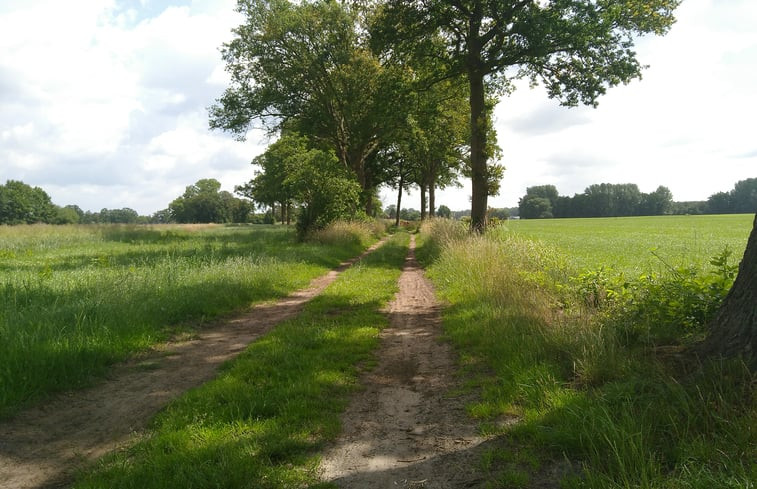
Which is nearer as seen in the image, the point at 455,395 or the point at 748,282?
the point at 748,282

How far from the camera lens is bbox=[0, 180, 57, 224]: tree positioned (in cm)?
9525

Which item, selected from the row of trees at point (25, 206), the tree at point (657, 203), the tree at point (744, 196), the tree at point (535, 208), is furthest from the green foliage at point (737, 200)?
the row of trees at point (25, 206)

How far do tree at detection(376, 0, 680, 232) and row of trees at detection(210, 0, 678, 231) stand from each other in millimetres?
42

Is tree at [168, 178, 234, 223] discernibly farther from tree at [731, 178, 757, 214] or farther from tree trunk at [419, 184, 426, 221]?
tree at [731, 178, 757, 214]

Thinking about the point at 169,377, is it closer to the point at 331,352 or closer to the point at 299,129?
the point at 331,352

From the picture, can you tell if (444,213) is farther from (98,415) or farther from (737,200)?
(98,415)

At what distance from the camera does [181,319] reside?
7852 millimetres

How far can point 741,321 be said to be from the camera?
11.8 feet

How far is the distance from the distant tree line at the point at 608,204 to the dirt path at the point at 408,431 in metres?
93.8

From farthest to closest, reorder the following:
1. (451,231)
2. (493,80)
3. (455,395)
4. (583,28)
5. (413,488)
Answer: (493,80)
(451,231)
(583,28)
(455,395)
(413,488)

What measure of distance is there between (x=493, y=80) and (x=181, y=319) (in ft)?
61.7

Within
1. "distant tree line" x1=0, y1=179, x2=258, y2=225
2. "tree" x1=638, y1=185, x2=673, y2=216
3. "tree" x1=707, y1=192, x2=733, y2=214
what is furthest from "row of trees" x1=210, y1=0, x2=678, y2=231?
"tree" x1=638, y1=185, x2=673, y2=216

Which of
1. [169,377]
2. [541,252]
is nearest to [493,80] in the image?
[541,252]

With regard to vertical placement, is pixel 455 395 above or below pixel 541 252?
below
